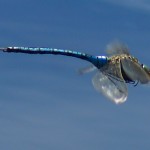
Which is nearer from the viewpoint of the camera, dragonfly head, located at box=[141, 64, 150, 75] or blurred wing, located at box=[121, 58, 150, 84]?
blurred wing, located at box=[121, 58, 150, 84]

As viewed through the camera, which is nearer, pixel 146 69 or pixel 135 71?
pixel 135 71

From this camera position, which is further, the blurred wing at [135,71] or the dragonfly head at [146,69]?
the dragonfly head at [146,69]

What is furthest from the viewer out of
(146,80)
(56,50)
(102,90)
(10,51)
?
(146,80)

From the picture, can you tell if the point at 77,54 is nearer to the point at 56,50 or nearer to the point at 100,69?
the point at 56,50

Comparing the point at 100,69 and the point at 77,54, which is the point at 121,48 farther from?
the point at 77,54

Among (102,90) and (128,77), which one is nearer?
(102,90)

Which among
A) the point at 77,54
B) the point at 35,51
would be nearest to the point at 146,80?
the point at 77,54

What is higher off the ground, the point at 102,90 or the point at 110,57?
the point at 110,57

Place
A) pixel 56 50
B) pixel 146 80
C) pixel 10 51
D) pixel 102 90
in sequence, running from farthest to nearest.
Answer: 1. pixel 146 80
2. pixel 102 90
3. pixel 56 50
4. pixel 10 51
